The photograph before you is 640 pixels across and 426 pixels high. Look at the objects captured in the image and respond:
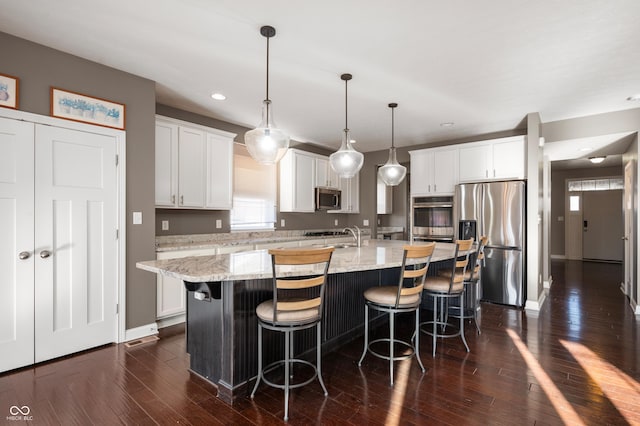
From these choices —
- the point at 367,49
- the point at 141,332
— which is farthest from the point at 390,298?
the point at 141,332

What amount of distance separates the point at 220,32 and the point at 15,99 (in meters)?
1.68

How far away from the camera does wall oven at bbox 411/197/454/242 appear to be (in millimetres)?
5016

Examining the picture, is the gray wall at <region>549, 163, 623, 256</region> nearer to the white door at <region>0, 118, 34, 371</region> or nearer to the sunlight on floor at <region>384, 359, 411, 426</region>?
the sunlight on floor at <region>384, 359, 411, 426</region>

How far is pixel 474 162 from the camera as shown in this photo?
4.86m

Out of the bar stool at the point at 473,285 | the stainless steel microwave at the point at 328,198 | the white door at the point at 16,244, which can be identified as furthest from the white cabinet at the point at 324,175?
the white door at the point at 16,244

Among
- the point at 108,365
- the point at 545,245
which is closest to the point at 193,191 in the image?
the point at 108,365

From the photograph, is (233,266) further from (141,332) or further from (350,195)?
(350,195)

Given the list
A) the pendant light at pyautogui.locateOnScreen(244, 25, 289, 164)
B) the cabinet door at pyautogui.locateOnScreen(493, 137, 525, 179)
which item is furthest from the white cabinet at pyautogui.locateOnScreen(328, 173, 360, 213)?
the pendant light at pyautogui.locateOnScreen(244, 25, 289, 164)

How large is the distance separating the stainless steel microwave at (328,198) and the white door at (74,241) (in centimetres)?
328

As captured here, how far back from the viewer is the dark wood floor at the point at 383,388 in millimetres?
1913

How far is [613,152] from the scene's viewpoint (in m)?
4.94

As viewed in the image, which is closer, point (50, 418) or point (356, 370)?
point (50, 418)

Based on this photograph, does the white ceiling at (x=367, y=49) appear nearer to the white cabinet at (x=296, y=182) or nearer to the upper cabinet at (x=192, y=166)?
the upper cabinet at (x=192, y=166)

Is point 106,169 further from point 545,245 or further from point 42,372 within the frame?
point 545,245
